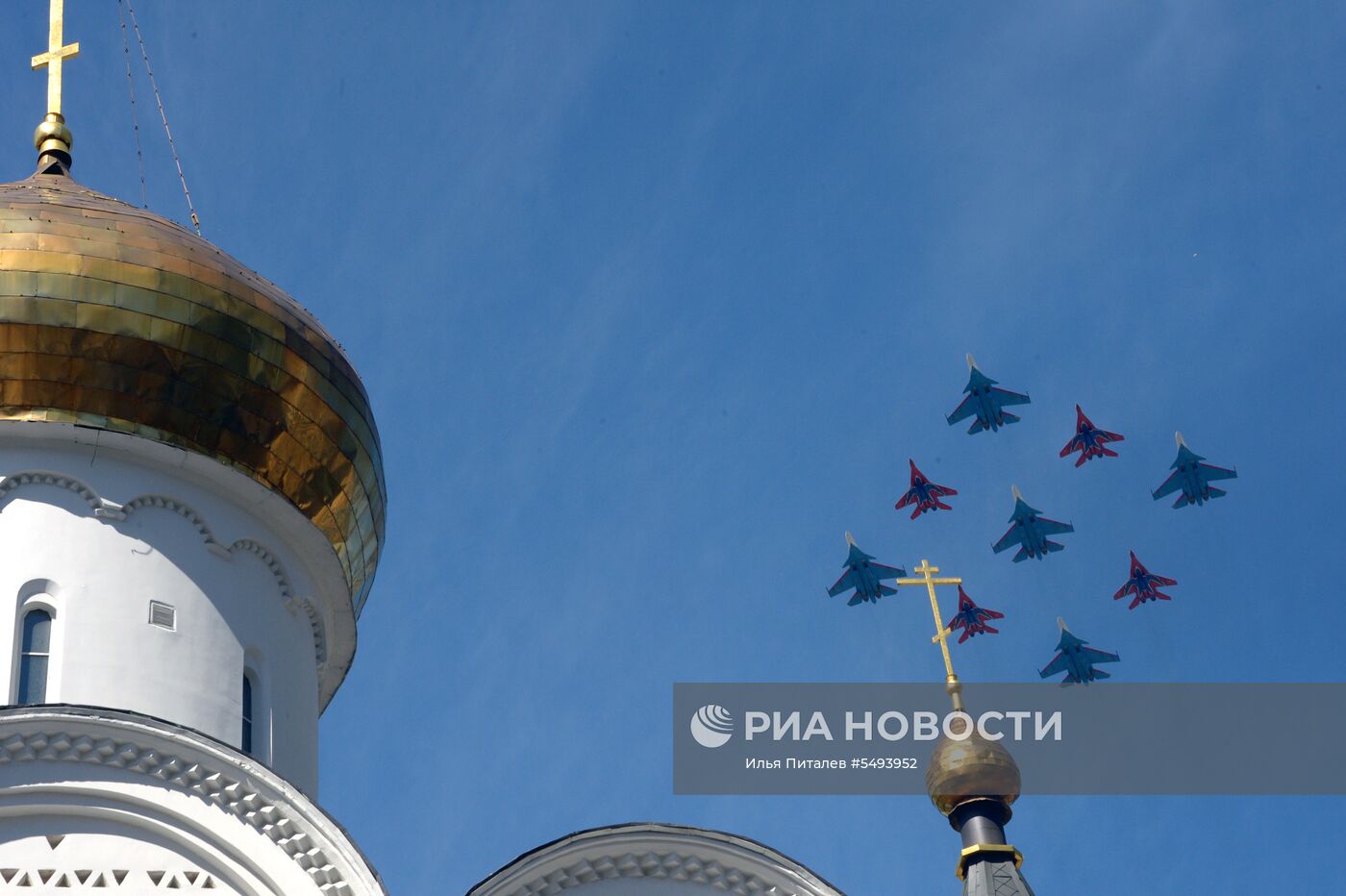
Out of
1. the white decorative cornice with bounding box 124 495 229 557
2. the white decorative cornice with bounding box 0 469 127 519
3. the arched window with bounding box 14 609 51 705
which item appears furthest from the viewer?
the white decorative cornice with bounding box 124 495 229 557

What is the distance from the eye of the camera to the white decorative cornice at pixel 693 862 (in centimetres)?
1009

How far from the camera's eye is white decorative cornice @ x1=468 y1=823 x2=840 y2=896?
10086 mm

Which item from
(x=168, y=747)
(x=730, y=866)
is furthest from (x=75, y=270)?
(x=730, y=866)

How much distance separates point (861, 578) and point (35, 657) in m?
11.6

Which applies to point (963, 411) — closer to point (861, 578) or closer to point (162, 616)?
point (861, 578)

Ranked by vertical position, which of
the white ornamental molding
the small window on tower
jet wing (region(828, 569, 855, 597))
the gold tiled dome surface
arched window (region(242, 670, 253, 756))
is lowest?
arched window (region(242, 670, 253, 756))

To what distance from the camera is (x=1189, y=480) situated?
21.9 metres

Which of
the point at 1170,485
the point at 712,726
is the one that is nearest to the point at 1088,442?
the point at 1170,485

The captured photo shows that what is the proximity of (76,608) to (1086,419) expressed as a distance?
12.9 m

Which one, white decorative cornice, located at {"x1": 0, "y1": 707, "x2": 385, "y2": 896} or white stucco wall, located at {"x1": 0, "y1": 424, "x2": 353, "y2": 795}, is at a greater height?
white stucco wall, located at {"x1": 0, "y1": 424, "x2": 353, "y2": 795}

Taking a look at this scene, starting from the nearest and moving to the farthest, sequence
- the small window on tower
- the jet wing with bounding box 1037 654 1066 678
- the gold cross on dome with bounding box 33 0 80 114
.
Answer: the small window on tower < the gold cross on dome with bounding box 33 0 80 114 < the jet wing with bounding box 1037 654 1066 678

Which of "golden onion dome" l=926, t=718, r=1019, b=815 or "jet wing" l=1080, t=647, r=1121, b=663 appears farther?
"jet wing" l=1080, t=647, r=1121, b=663

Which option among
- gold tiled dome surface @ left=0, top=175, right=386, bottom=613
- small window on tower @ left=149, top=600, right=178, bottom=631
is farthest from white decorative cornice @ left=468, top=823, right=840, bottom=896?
gold tiled dome surface @ left=0, top=175, right=386, bottom=613

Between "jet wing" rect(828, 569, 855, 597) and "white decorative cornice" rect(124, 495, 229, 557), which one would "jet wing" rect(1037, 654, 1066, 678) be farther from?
"white decorative cornice" rect(124, 495, 229, 557)
